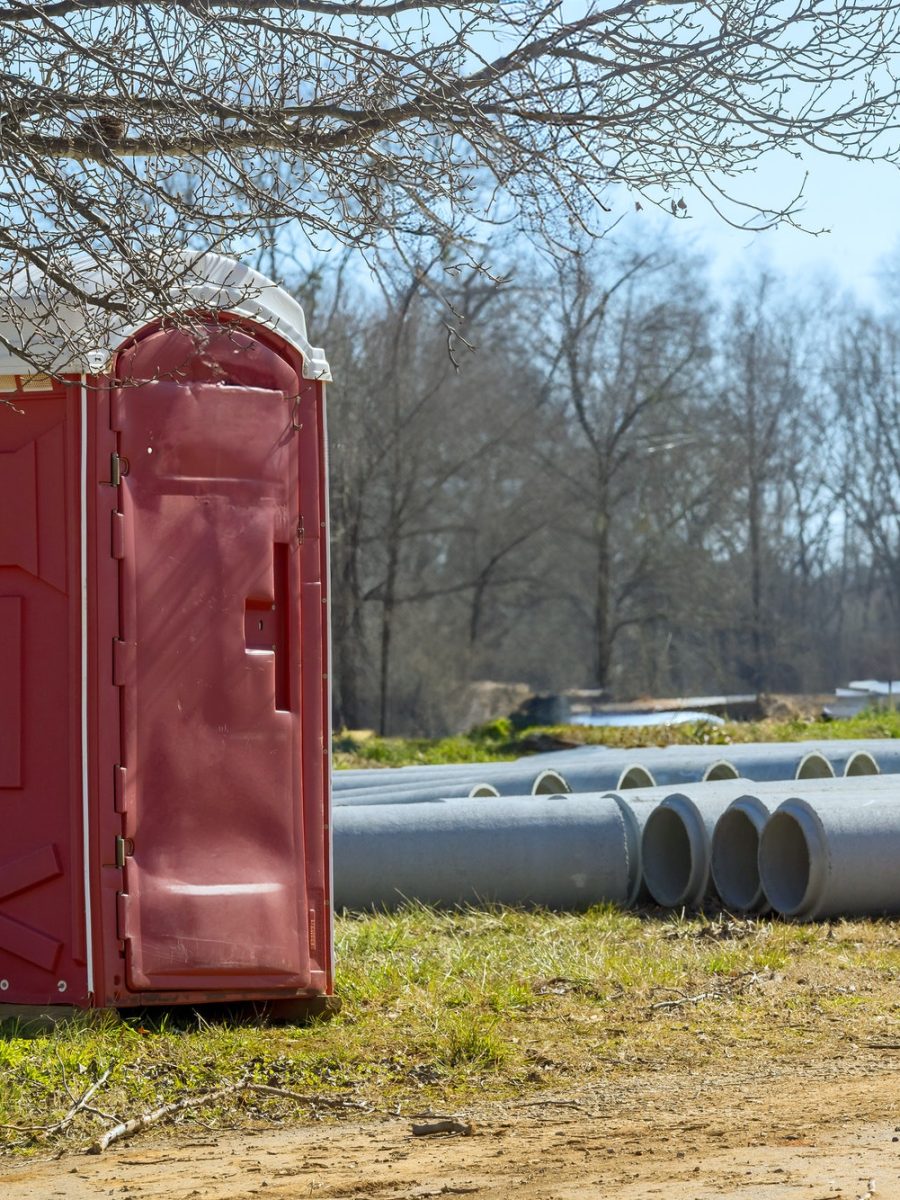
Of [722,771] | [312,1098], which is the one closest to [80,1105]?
[312,1098]

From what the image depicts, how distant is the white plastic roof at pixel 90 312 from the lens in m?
5.50

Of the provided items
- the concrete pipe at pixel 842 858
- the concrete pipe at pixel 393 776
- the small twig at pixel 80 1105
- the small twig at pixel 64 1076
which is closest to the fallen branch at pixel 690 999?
the concrete pipe at pixel 842 858

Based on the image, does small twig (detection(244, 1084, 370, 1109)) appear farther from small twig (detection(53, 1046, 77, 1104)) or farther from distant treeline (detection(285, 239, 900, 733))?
distant treeline (detection(285, 239, 900, 733))

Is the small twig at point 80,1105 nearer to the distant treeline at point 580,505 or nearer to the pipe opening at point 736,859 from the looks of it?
the pipe opening at point 736,859

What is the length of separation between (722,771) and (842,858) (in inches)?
139

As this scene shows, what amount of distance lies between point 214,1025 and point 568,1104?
59.8 inches

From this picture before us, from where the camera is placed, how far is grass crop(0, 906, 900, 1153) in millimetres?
5211

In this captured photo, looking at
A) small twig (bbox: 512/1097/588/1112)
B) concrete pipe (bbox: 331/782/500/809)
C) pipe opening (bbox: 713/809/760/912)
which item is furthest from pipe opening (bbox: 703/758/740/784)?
small twig (bbox: 512/1097/588/1112)

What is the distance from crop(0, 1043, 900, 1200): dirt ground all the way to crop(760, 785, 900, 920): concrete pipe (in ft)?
10.8

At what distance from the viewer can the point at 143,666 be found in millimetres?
5777

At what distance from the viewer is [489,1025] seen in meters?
5.91

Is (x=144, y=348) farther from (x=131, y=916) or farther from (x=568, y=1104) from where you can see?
(x=568, y=1104)

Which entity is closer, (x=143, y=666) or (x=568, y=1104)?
(x=568, y=1104)

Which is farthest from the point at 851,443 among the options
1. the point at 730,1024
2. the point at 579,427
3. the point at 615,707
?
the point at 730,1024
